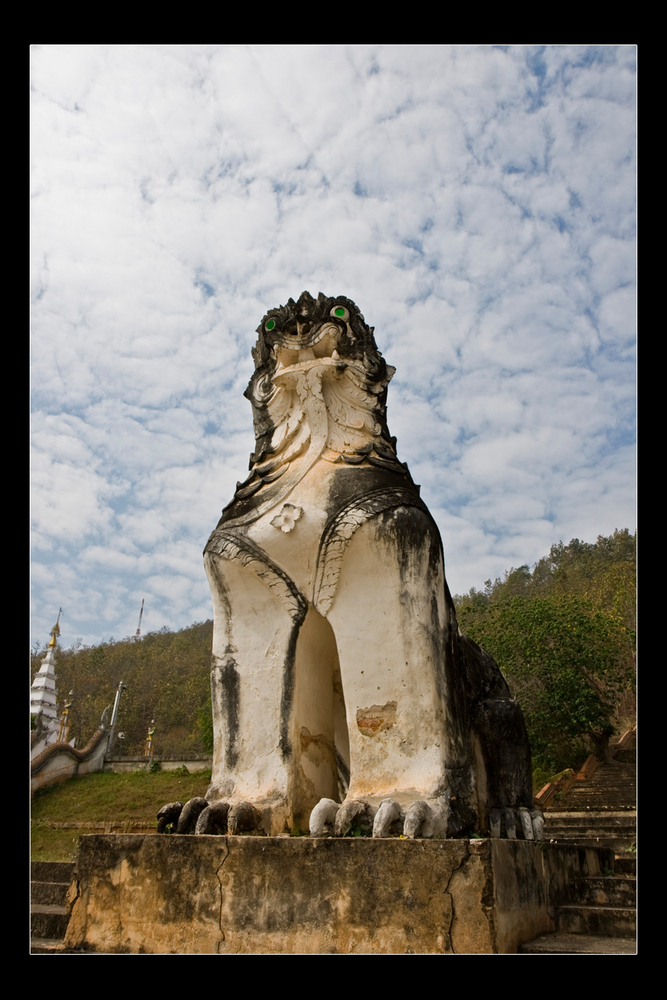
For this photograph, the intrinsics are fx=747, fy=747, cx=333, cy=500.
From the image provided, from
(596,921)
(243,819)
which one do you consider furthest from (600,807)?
(243,819)

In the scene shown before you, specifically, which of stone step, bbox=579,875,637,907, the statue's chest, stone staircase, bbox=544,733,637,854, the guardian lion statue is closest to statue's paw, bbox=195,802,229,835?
the guardian lion statue

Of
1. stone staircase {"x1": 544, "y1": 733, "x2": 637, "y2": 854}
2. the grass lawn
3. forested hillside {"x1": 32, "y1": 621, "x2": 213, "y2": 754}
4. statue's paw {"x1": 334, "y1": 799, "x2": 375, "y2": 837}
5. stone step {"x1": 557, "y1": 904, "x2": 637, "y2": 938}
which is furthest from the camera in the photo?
forested hillside {"x1": 32, "y1": 621, "x2": 213, "y2": 754}

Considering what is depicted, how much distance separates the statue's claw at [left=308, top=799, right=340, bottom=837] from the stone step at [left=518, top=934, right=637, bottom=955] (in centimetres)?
103

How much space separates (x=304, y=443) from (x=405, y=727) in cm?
193

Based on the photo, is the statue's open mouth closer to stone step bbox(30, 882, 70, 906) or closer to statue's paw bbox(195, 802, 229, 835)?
statue's paw bbox(195, 802, 229, 835)

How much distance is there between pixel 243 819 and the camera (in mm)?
3934

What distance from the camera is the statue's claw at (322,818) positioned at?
3.72 m

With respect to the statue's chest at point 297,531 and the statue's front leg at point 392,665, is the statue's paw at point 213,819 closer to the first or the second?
the statue's front leg at point 392,665

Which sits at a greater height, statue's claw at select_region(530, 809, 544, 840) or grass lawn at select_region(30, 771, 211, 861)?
statue's claw at select_region(530, 809, 544, 840)

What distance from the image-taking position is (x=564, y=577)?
35469 mm

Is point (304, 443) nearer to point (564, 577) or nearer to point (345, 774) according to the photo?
point (345, 774)

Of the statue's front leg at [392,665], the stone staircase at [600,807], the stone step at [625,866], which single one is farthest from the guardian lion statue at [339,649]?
the stone staircase at [600,807]

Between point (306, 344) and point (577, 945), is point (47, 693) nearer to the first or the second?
point (306, 344)

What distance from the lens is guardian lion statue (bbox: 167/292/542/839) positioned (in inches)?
161
